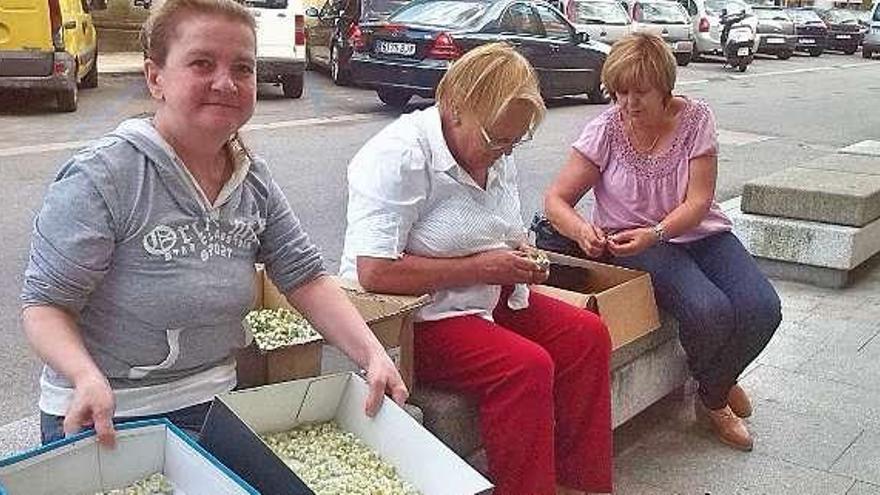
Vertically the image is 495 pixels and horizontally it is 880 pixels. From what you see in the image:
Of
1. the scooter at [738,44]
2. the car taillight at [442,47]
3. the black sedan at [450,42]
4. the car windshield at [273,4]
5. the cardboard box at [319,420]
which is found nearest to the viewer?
the cardboard box at [319,420]

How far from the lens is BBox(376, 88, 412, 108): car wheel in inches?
535

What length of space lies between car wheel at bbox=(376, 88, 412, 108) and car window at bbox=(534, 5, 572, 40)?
6.81ft

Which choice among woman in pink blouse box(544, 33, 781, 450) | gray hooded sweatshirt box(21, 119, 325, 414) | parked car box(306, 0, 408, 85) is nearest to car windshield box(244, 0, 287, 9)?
parked car box(306, 0, 408, 85)

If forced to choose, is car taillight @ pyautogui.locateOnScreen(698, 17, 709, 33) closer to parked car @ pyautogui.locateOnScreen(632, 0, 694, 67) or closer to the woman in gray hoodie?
parked car @ pyautogui.locateOnScreen(632, 0, 694, 67)

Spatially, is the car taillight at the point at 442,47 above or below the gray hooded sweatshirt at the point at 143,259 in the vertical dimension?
below

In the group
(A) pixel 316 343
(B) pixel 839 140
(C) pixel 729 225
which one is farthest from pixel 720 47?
(A) pixel 316 343

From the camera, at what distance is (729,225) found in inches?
159

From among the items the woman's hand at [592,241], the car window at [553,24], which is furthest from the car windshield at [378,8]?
the woman's hand at [592,241]

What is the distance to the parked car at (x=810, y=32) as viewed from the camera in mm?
32156

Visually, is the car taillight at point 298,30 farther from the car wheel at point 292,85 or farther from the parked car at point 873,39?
the parked car at point 873,39

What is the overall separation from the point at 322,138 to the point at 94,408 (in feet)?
30.5

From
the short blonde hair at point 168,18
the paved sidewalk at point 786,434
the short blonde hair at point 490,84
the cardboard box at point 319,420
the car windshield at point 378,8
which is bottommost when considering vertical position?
the paved sidewalk at point 786,434

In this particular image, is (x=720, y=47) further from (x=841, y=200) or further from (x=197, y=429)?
(x=197, y=429)

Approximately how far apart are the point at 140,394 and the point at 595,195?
2.23m
